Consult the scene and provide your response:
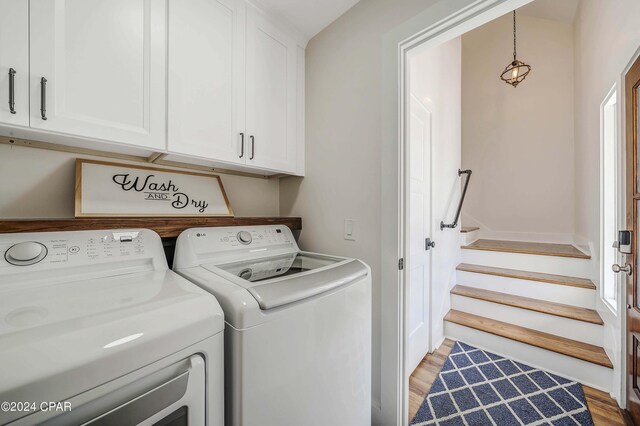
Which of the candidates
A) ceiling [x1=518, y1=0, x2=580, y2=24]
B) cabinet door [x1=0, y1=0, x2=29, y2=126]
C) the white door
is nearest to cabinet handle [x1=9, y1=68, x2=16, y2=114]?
cabinet door [x1=0, y1=0, x2=29, y2=126]

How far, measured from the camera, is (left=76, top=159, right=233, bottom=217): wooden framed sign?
1089mm

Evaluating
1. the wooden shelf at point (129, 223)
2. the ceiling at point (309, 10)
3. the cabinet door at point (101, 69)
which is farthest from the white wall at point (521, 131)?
the cabinet door at point (101, 69)

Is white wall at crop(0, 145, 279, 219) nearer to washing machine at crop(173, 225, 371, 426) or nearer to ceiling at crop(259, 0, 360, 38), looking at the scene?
washing machine at crop(173, 225, 371, 426)

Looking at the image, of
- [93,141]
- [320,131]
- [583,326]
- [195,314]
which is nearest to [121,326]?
[195,314]

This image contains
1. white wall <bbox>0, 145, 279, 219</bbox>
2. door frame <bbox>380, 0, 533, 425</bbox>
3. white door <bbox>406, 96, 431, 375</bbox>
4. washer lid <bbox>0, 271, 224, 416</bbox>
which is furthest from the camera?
white door <bbox>406, 96, 431, 375</bbox>

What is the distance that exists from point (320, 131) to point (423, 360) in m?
1.96

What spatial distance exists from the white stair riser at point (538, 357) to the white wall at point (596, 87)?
112 millimetres

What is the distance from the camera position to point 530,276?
2250mm

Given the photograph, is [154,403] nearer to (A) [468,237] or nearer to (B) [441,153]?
(B) [441,153]

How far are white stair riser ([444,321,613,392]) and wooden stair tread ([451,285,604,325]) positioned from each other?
1.03ft

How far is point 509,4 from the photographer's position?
97cm

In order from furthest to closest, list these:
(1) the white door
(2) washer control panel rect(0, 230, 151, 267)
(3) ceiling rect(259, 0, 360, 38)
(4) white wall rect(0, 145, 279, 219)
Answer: (1) the white door
(3) ceiling rect(259, 0, 360, 38)
(4) white wall rect(0, 145, 279, 219)
(2) washer control panel rect(0, 230, 151, 267)

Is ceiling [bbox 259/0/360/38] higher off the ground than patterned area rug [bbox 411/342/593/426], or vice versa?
ceiling [bbox 259/0/360/38]

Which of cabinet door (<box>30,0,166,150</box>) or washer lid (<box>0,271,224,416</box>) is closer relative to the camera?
washer lid (<box>0,271,224,416</box>)
